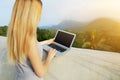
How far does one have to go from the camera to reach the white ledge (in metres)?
2.01

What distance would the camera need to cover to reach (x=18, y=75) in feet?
5.06

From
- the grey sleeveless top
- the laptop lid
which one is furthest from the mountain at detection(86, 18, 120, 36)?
the grey sleeveless top

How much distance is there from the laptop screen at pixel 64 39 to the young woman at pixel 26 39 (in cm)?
44

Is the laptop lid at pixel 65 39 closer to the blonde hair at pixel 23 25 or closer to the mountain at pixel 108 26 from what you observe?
the mountain at pixel 108 26

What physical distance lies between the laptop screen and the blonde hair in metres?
0.51

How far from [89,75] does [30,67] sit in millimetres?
656

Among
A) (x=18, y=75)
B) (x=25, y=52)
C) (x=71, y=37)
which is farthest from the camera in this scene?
(x=71, y=37)

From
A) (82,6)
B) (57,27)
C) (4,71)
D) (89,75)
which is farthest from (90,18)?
(4,71)

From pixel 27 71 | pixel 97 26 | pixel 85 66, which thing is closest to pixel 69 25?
pixel 97 26

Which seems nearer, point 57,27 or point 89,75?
point 89,75

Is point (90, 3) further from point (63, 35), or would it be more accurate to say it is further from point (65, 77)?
point (65, 77)

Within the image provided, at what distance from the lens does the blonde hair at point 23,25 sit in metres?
1.39

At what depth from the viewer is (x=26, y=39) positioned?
4.62 ft

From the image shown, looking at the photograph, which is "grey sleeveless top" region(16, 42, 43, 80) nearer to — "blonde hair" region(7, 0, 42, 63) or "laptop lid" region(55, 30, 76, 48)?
"blonde hair" region(7, 0, 42, 63)
